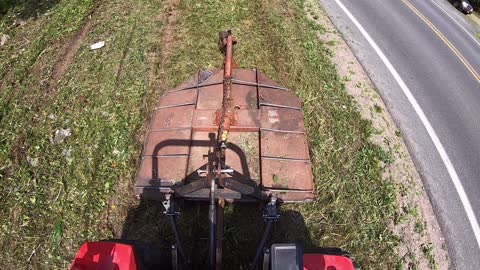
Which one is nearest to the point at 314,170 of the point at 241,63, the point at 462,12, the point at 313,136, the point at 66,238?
the point at 313,136

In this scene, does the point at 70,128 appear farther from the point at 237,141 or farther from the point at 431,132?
the point at 431,132

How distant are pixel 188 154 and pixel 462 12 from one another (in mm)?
16695

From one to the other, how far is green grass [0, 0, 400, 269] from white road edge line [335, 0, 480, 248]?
1.86 m

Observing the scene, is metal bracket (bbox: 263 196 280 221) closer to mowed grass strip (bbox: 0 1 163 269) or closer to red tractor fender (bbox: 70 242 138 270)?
red tractor fender (bbox: 70 242 138 270)

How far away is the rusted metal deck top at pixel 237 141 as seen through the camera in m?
8.18

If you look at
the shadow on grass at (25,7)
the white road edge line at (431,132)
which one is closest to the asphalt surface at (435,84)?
the white road edge line at (431,132)

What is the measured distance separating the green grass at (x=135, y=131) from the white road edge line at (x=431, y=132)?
186 cm

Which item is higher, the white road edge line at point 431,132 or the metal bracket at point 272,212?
the metal bracket at point 272,212

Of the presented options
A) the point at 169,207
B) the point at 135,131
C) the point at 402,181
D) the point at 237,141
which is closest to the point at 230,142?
the point at 237,141

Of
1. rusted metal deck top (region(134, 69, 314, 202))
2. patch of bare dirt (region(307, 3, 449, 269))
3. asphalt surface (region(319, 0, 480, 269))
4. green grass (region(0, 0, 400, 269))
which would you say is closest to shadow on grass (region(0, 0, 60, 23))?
green grass (region(0, 0, 400, 269))

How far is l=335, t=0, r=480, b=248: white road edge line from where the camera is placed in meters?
9.02

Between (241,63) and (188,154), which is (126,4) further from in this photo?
(188,154)

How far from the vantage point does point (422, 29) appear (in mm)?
14867

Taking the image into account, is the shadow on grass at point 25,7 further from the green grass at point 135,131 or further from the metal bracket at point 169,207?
the metal bracket at point 169,207
